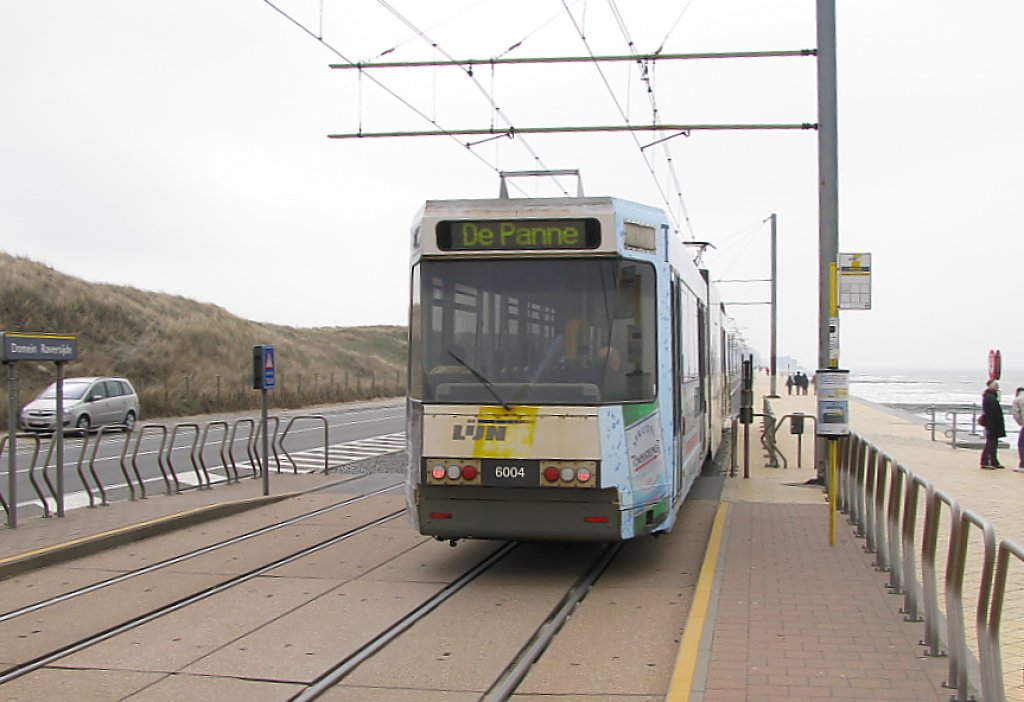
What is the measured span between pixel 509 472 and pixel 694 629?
2.02 meters

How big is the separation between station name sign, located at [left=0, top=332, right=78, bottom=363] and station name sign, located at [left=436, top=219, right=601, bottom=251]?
15.9 ft

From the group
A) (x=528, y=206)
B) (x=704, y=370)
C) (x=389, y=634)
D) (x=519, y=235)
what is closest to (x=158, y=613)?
(x=389, y=634)

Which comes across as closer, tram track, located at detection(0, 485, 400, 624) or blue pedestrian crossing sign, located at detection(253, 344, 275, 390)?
tram track, located at detection(0, 485, 400, 624)

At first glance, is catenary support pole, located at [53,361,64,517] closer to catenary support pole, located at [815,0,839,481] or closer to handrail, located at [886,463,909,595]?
handrail, located at [886,463,909,595]

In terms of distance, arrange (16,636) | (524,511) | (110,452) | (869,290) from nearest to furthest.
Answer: (16,636) < (524,511) < (869,290) < (110,452)

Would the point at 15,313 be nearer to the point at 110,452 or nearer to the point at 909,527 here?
the point at 110,452

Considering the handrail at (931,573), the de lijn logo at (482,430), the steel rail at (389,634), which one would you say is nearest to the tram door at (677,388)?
the de lijn logo at (482,430)

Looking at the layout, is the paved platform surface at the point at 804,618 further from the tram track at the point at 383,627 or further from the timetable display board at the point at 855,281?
the timetable display board at the point at 855,281

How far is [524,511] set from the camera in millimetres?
8305

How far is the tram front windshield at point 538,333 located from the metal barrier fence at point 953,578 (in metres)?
2.28

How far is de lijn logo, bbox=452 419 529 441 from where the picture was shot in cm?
833

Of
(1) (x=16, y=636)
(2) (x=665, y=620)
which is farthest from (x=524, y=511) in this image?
(1) (x=16, y=636)

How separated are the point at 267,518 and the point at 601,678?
23.8 feet

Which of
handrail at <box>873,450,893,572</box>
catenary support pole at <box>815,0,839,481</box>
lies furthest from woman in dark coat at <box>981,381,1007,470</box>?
handrail at <box>873,450,893,572</box>
